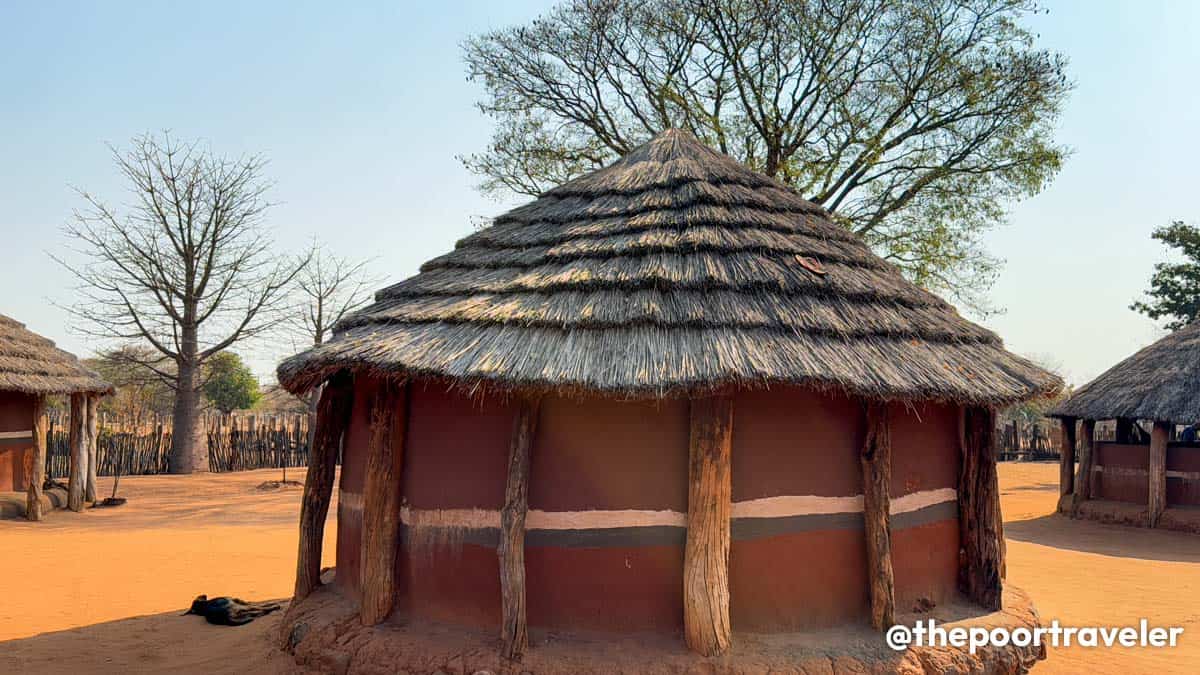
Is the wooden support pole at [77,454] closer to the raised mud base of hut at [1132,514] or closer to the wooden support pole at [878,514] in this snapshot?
the wooden support pole at [878,514]

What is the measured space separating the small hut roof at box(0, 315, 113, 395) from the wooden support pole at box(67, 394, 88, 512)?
1.60 ft

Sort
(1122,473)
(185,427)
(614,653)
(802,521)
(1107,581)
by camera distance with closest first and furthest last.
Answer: (614,653), (802,521), (1107,581), (1122,473), (185,427)

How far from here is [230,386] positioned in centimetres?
3694

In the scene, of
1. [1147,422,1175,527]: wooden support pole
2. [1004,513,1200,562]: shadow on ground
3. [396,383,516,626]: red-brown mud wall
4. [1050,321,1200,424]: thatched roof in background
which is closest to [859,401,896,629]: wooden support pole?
[396,383,516,626]: red-brown mud wall

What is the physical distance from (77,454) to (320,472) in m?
10.6

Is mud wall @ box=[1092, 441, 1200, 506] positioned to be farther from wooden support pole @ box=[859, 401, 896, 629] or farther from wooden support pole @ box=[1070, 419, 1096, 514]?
wooden support pole @ box=[859, 401, 896, 629]

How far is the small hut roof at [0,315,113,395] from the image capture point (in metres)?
13.6

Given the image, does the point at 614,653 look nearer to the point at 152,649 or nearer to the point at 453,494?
the point at 453,494

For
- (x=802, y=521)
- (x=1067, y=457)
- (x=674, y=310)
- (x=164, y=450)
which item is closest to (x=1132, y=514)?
(x=1067, y=457)

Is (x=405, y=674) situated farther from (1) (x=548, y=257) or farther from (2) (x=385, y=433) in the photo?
(1) (x=548, y=257)

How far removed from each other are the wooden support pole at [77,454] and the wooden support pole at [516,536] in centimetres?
1245

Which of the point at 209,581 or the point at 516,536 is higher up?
the point at 516,536

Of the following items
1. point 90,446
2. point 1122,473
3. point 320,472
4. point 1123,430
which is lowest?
point 90,446

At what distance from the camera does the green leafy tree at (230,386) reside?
36219 mm
